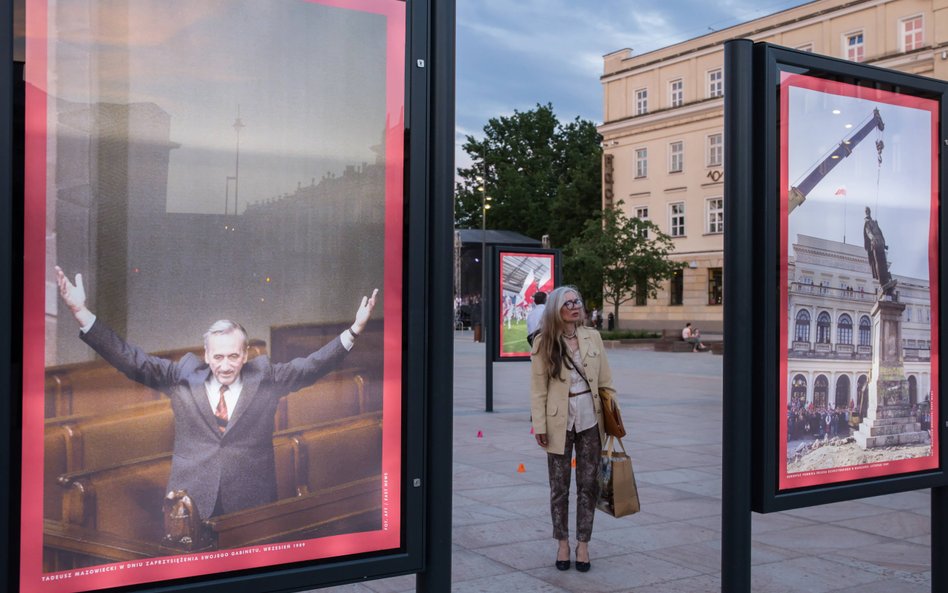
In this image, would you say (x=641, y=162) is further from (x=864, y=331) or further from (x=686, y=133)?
(x=864, y=331)

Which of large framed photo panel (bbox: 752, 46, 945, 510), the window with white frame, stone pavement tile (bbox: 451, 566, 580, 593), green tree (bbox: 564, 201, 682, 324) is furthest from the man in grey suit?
the window with white frame

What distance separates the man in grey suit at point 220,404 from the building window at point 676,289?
5094cm

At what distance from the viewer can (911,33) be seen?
4162cm

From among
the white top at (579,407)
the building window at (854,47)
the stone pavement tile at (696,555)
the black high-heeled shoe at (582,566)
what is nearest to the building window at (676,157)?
the building window at (854,47)

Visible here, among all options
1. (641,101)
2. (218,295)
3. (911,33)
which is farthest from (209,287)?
(641,101)

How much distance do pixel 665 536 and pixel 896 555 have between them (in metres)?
1.53

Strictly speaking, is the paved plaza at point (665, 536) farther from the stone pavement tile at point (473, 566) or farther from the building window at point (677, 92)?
the building window at point (677, 92)

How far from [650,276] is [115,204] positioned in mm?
40239

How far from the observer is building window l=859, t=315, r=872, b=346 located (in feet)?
13.5

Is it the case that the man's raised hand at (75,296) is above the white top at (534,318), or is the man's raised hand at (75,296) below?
above

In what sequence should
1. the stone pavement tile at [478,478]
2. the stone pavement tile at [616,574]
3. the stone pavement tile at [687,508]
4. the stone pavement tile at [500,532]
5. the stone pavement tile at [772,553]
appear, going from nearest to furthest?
1. the stone pavement tile at [616,574]
2. the stone pavement tile at [772,553]
3. the stone pavement tile at [500,532]
4. the stone pavement tile at [687,508]
5. the stone pavement tile at [478,478]

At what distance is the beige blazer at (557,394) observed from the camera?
5746mm

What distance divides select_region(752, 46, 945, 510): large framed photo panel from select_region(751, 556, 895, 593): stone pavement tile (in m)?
1.35

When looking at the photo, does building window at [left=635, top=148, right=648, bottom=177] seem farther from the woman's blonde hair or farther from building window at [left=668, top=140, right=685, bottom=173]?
the woman's blonde hair
